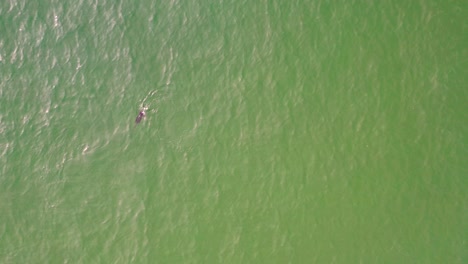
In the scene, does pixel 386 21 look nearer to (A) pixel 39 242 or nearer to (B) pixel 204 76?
(B) pixel 204 76

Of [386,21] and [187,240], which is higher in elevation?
[386,21]

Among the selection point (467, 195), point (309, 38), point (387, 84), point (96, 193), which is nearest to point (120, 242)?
point (96, 193)

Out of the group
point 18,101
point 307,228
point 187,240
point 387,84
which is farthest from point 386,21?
point 18,101

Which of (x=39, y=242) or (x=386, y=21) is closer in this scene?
(x=39, y=242)

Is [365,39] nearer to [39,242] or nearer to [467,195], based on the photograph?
[467,195]

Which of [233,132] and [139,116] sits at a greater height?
[139,116]

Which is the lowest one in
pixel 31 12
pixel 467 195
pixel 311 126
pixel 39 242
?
pixel 467 195
